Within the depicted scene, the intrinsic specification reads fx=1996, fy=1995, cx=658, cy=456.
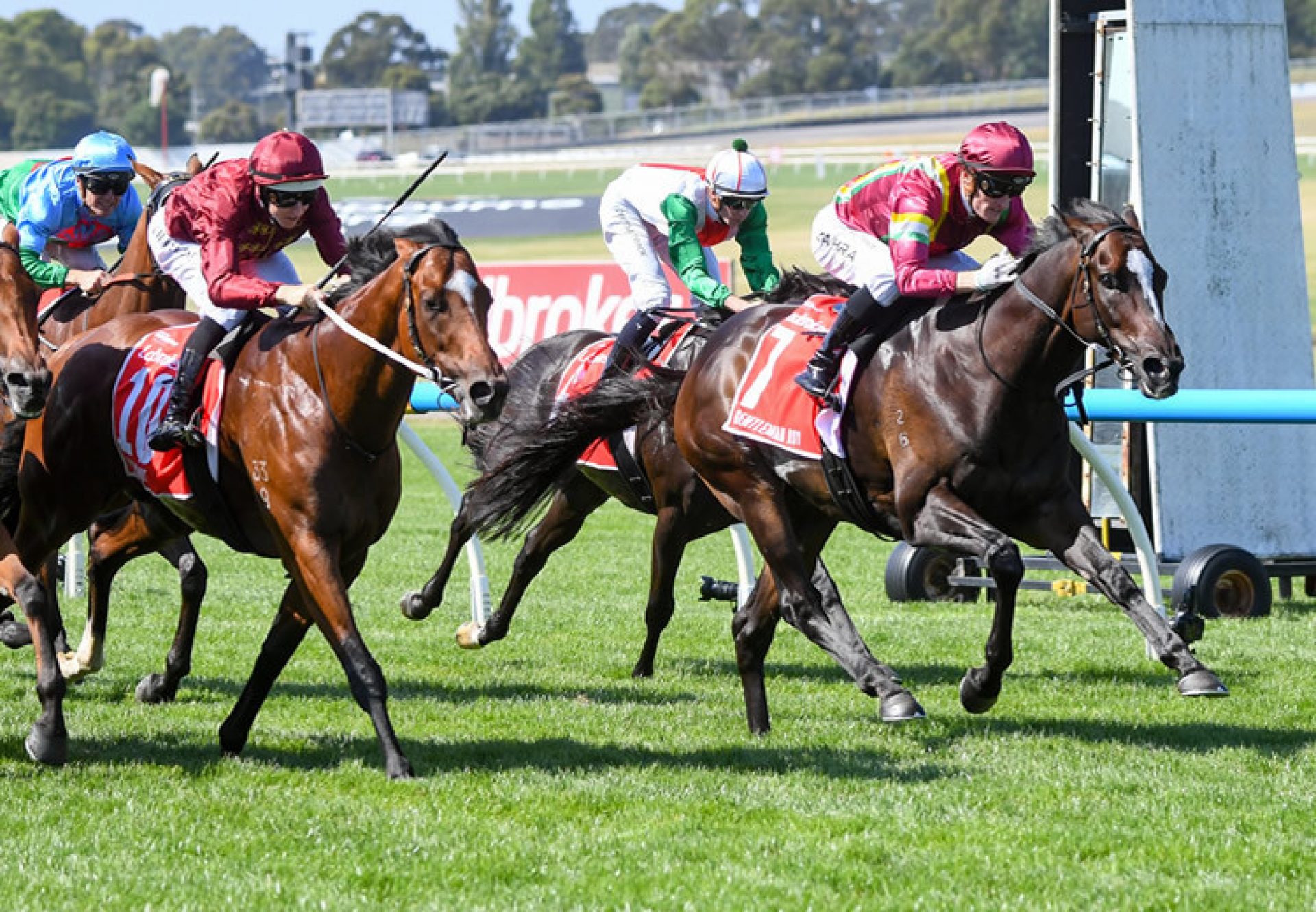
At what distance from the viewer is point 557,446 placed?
7.52 metres

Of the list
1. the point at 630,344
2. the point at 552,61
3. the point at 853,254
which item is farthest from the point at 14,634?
the point at 552,61

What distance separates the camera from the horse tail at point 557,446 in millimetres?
7164

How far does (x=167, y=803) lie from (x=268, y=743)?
91 centimetres

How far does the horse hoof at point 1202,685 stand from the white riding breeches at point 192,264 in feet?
9.70

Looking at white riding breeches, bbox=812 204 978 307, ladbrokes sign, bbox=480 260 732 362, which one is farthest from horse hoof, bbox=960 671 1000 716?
ladbrokes sign, bbox=480 260 732 362

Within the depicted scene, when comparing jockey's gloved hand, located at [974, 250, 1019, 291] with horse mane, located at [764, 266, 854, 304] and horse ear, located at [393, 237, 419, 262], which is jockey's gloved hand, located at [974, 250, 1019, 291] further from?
horse ear, located at [393, 237, 419, 262]

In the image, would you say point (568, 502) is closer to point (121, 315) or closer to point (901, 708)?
point (121, 315)

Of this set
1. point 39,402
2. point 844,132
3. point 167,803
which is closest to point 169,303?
point 39,402

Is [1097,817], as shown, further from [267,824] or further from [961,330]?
[267,824]

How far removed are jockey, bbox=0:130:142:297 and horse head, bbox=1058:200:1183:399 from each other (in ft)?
12.2

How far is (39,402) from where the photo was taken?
16.9ft

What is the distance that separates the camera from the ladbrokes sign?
1612 centimetres

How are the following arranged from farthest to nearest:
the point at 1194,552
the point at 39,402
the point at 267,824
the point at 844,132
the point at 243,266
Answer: the point at 844,132, the point at 1194,552, the point at 243,266, the point at 39,402, the point at 267,824

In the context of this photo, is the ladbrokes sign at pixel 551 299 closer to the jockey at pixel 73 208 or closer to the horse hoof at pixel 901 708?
the jockey at pixel 73 208
